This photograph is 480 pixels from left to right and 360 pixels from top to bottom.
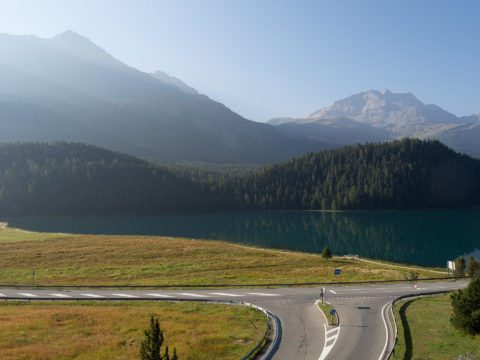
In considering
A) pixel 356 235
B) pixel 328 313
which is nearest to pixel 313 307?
pixel 328 313

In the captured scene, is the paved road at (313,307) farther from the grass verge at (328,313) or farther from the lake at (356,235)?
the lake at (356,235)

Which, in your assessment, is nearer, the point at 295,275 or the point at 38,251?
the point at 295,275

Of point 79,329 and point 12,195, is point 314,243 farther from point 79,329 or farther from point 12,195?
point 12,195

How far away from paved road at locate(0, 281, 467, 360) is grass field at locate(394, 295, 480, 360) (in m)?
1.49

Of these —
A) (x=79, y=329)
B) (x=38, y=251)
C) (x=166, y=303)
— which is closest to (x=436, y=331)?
(x=166, y=303)

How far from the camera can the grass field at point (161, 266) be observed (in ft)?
166

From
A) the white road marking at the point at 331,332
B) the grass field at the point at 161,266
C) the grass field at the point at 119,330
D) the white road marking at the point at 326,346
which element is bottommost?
the grass field at the point at 161,266

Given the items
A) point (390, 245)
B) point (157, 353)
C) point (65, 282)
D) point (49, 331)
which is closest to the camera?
point (157, 353)

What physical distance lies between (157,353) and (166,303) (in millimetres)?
23786

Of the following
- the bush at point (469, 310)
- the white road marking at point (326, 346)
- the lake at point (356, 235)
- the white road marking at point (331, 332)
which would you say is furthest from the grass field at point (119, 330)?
the lake at point (356, 235)

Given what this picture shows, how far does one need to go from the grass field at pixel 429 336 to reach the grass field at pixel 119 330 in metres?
10.1

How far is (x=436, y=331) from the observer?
24469mm

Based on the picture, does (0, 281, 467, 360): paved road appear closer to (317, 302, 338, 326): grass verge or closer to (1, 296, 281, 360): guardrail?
(1, 296, 281, 360): guardrail

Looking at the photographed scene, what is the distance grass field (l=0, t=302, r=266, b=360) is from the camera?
72.7 ft
